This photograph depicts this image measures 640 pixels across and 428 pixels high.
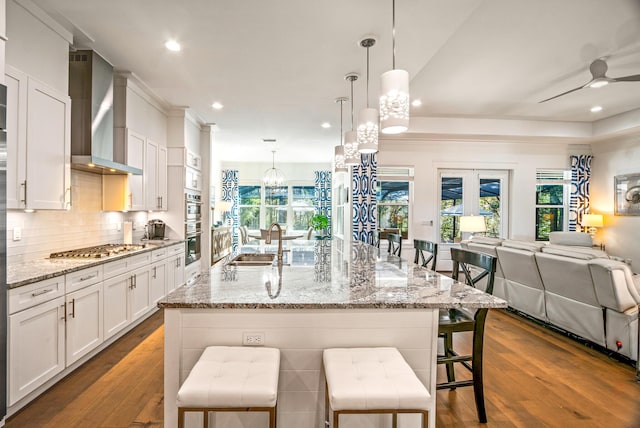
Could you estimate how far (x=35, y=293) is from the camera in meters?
2.13

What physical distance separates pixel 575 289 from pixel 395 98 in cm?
263

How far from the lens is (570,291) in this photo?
320cm

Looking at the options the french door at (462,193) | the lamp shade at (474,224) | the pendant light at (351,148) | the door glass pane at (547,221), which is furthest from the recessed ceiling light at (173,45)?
the door glass pane at (547,221)

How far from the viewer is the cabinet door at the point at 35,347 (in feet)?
6.53

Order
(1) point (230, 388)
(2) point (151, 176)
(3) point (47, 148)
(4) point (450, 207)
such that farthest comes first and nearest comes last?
1. (4) point (450, 207)
2. (2) point (151, 176)
3. (3) point (47, 148)
4. (1) point (230, 388)

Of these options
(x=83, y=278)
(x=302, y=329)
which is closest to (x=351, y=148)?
(x=302, y=329)

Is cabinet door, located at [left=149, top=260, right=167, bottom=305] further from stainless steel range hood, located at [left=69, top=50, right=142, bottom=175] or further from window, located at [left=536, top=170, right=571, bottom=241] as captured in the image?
window, located at [left=536, top=170, right=571, bottom=241]

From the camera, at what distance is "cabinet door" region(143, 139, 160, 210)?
4.30 m

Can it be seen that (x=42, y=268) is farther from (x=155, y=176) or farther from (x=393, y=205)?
(x=393, y=205)

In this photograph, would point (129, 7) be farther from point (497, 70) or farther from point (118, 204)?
point (497, 70)

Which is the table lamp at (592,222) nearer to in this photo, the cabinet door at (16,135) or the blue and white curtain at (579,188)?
the blue and white curtain at (579,188)

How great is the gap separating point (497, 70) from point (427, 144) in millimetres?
2626

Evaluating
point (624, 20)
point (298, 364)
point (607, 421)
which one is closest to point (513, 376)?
point (607, 421)

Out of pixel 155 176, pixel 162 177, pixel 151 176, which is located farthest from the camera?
pixel 162 177
